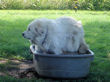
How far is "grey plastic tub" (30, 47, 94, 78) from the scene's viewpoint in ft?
16.5

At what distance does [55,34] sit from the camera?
5238 mm

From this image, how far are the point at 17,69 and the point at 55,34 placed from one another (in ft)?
4.27

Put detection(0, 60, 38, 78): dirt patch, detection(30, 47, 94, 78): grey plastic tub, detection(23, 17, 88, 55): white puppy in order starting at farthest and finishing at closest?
1. detection(0, 60, 38, 78): dirt patch
2. detection(23, 17, 88, 55): white puppy
3. detection(30, 47, 94, 78): grey plastic tub

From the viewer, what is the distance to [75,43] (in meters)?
5.53

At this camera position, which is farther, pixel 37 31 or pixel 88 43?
pixel 88 43

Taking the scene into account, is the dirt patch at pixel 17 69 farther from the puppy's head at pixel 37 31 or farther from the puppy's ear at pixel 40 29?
the puppy's ear at pixel 40 29

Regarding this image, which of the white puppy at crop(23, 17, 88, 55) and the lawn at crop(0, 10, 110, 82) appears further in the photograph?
the lawn at crop(0, 10, 110, 82)

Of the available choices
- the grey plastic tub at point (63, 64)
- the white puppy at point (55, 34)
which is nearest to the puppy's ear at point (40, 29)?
the white puppy at point (55, 34)

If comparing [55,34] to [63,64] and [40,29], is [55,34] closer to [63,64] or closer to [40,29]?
[40,29]

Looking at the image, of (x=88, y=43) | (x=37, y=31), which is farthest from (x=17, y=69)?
(x=88, y=43)

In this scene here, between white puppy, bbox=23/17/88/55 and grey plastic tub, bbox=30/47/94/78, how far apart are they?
26 centimetres

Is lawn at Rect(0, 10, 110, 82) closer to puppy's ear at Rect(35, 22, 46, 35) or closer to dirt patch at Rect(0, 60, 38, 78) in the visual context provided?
dirt patch at Rect(0, 60, 38, 78)

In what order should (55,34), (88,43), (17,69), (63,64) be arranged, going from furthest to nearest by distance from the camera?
1. (88,43)
2. (17,69)
3. (55,34)
4. (63,64)

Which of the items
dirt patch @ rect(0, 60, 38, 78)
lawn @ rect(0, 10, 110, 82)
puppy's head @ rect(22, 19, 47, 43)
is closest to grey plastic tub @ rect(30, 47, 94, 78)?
lawn @ rect(0, 10, 110, 82)
